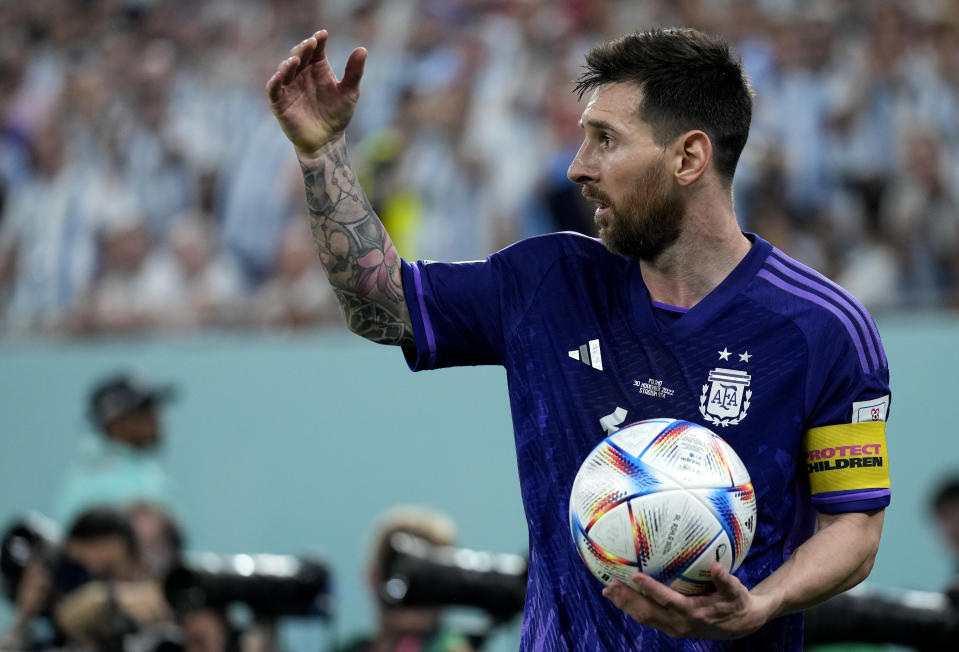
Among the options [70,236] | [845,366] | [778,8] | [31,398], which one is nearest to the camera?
[845,366]

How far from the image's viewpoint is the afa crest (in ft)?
8.95

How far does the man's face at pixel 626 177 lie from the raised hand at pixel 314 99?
51 centimetres

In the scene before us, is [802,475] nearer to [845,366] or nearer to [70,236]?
[845,366]

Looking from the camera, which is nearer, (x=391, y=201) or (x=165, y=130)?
(x=391, y=201)

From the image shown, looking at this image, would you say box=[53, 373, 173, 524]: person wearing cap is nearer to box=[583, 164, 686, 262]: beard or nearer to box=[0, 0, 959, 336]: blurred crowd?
box=[0, 0, 959, 336]: blurred crowd

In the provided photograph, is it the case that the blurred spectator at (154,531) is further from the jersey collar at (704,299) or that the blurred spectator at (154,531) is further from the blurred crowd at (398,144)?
the jersey collar at (704,299)

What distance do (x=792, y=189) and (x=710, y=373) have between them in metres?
5.05

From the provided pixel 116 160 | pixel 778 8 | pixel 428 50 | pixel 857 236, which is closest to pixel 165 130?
pixel 116 160

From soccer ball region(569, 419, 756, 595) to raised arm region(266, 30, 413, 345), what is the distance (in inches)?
24.6

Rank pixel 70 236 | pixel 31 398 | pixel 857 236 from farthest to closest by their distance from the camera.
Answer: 1. pixel 70 236
2. pixel 31 398
3. pixel 857 236

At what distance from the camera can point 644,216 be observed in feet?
9.34

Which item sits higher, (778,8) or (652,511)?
(778,8)

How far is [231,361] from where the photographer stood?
880cm

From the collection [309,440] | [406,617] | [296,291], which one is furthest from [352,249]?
[296,291]
